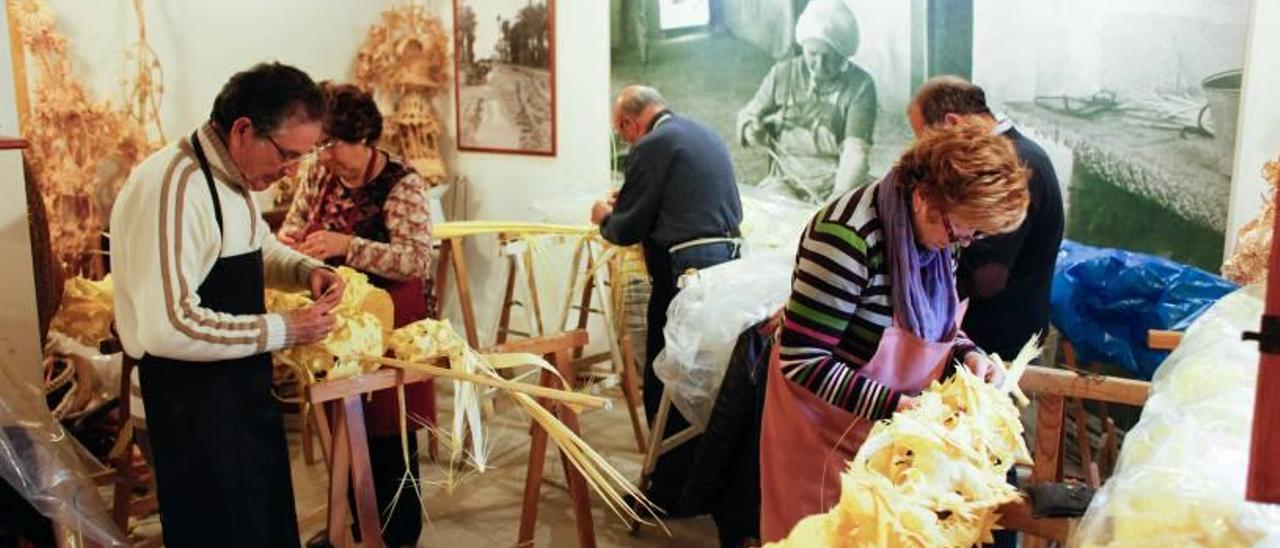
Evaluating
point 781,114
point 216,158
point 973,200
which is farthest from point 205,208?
point 781,114

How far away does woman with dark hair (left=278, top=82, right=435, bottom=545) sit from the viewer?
9.11ft

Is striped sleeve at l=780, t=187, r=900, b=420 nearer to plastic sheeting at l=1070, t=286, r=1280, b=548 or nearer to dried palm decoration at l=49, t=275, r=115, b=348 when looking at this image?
plastic sheeting at l=1070, t=286, r=1280, b=548

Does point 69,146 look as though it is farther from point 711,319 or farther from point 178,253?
point 711,319

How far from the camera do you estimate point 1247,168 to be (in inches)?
127

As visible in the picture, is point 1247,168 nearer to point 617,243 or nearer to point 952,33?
point 952,33

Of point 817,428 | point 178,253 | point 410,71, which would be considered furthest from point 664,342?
point 410,71

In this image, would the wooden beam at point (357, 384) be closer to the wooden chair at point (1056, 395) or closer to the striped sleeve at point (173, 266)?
the striped sleeve at point (173, 266)

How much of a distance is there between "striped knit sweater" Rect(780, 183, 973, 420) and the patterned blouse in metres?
1.35

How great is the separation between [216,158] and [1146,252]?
118 inches

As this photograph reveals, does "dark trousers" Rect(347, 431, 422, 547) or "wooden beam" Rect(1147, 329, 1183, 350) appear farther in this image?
"dark trousers" Rect(347, 431, 422, 547)

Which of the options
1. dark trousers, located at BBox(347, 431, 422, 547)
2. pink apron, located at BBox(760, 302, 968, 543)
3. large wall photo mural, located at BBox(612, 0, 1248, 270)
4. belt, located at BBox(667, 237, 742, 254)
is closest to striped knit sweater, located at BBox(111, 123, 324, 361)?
dark trousers, located at BBox(347, 431, 422, 547)

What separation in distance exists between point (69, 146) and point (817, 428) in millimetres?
3468

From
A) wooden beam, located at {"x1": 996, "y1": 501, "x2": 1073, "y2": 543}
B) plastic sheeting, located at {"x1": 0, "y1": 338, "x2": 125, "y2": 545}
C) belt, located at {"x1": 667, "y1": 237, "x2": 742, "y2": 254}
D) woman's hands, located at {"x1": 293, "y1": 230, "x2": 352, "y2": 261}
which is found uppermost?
woman's hands, located at {"x1": 293, "y1": 230, "x2": 352, "y2": 261}

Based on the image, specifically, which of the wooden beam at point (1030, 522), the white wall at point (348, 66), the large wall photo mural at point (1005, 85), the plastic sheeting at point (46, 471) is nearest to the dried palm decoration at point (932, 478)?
the wooden beam at point (1030, 522)
